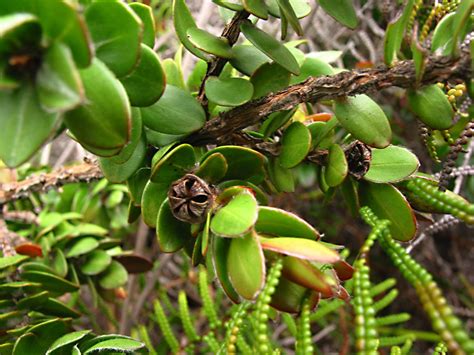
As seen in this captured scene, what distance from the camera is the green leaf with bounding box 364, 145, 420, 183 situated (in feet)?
1.36

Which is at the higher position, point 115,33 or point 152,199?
point 115,33

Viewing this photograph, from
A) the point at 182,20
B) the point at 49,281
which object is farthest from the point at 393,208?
the point at 49,281

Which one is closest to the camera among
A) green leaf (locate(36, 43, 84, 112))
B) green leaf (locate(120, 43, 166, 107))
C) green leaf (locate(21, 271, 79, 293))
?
green leaf (locate(36, 43, 84, 112))

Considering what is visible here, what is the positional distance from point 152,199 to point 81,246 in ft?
0.86

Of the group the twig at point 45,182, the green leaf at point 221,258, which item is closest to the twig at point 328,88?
the green leaf at point 221,258

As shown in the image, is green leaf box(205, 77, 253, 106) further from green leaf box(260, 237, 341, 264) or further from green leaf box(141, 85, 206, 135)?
green leaf box(260, 237, 341, 264)

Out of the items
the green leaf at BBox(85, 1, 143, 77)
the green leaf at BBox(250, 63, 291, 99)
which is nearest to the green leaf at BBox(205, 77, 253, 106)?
the green leaf at BBox(250, 63, 291, 99)

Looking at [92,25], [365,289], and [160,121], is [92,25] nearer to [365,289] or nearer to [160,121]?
[160,121]

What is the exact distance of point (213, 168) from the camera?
1.35ft

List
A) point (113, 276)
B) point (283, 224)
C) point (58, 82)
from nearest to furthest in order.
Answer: point (58, 82) < point (283, 224) < point (113, 276)

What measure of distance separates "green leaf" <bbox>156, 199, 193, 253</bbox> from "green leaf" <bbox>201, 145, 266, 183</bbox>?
6 centimetres

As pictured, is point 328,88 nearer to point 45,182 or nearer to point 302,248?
point 302,248

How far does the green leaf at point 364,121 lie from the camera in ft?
1.29

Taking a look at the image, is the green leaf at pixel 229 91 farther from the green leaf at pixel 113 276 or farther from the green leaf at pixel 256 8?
the green leaf at pixel 113 276
